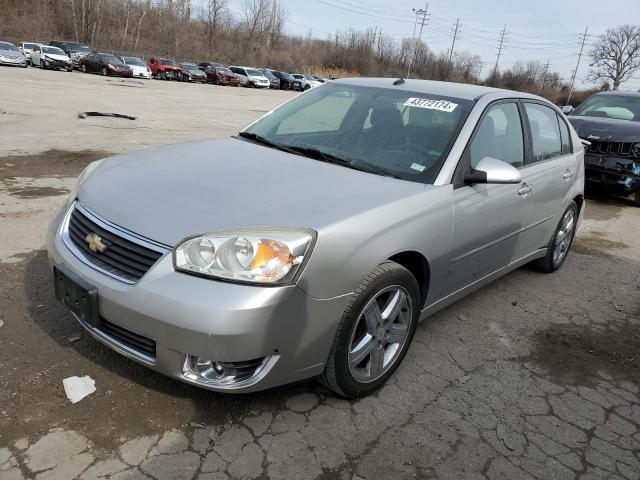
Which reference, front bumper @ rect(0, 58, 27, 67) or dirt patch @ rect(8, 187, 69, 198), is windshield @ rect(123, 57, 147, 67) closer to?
front bumper @ rect(0, 58, 27, 67)

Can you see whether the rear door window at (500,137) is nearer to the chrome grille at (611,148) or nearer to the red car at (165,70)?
the chrome grille at (611,148)

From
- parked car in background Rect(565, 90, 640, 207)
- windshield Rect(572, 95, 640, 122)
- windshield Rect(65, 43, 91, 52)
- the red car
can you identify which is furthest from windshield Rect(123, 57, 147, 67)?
parked car in background Rect(565, 90, 640, 207)

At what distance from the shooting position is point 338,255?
240cm

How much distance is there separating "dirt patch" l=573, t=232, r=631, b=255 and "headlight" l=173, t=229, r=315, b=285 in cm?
488

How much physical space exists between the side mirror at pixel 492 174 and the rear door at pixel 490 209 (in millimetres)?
56

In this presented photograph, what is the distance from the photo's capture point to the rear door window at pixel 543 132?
13.8ft

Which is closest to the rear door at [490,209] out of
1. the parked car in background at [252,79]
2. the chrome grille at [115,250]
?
the chrome grille at [115,250]

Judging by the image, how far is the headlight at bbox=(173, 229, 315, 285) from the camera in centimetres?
225

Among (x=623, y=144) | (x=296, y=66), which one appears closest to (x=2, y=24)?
(x=296, y=66)

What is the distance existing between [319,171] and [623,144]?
7.02 meters

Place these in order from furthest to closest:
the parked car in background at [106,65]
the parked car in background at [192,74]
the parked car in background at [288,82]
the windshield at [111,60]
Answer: the parked car in background at [288,82], the parked car in background at [192,74], the windshield at [111,60], the parked car in background at [106,65]

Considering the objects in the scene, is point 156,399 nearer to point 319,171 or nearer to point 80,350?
point 80,350

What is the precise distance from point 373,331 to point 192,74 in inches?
1587

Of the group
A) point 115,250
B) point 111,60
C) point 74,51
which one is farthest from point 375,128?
point 74,51
